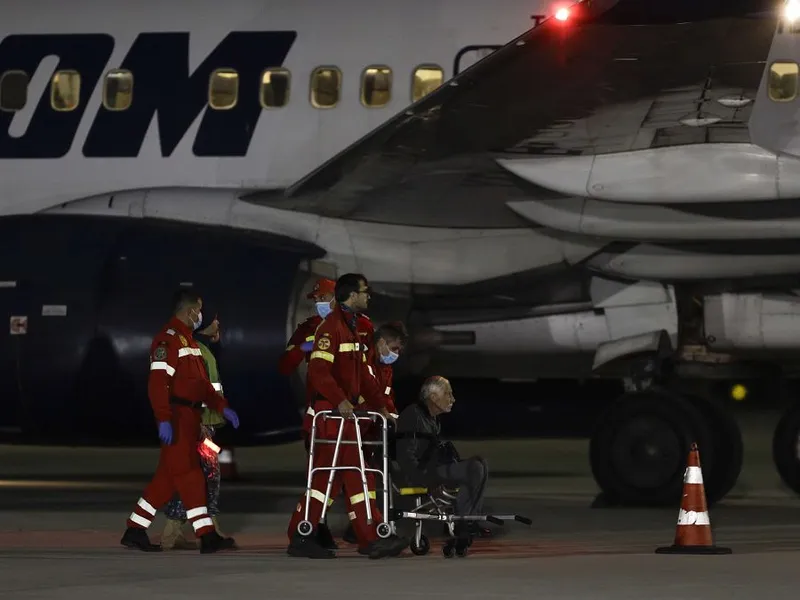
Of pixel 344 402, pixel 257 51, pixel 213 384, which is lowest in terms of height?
pixel 344 402

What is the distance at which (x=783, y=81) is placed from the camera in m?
14.3

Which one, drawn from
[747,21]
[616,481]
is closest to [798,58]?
[747,21]

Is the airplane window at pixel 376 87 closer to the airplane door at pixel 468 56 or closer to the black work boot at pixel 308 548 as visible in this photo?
the airplane door at pixel 468 56

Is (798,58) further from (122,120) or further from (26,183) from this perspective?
(26,183)

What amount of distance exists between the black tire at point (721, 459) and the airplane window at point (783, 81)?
267 cm

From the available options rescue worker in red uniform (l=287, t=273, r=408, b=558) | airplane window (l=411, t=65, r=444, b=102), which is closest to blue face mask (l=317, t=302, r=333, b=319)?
rescue worker in red uniform (l=287, t=273, r=408, b=558)

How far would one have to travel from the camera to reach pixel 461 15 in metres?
15.4

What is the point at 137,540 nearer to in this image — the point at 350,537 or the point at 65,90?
the point at 350,537

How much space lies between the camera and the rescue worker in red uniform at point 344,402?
10.7 metres

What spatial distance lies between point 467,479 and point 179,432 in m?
1.79

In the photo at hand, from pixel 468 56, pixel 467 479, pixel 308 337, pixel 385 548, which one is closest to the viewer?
pixel 385 548

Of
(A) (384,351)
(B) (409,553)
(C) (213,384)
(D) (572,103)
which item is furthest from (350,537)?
(D) (572,103)

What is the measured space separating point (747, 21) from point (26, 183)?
651 centimetres

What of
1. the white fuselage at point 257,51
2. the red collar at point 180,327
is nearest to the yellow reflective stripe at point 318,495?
the red collar at point 180,327
